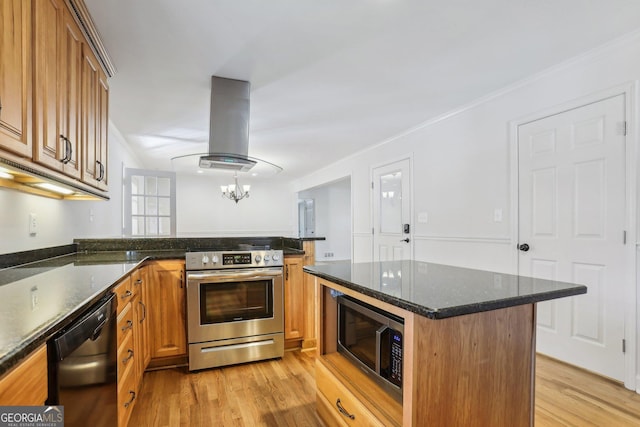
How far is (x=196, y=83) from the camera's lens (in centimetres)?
276

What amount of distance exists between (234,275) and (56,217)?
1.36m

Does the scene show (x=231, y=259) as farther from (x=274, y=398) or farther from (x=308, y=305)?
(x=274, y=398)

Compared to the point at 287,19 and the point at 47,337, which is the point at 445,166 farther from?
the point at 47,337

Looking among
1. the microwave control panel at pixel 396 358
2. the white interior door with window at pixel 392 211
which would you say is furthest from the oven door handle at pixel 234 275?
the white interior door with window at pixel 392 211

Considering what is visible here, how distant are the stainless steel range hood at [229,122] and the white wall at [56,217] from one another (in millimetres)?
1091

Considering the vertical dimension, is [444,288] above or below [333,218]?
below

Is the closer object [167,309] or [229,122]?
[167,309]

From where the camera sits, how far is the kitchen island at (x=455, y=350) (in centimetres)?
104

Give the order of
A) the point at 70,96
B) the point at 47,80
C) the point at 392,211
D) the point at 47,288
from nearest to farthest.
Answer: the point at 47,288 → the point at 47,80 → the point at 70,96 → the point at 392,211

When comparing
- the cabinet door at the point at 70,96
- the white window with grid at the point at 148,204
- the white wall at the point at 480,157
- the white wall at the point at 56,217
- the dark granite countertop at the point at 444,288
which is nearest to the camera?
the dark granite countertop at the point at 444,288

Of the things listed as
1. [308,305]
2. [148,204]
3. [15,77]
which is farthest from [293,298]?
[148,204]

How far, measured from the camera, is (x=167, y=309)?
2486 millimetres

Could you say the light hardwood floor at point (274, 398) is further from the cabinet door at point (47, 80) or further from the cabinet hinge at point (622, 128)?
the cabinet hinge at point (622, 128)

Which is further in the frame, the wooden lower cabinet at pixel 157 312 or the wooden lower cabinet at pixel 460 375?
the wooden lower cabinet at pixel 157 312
